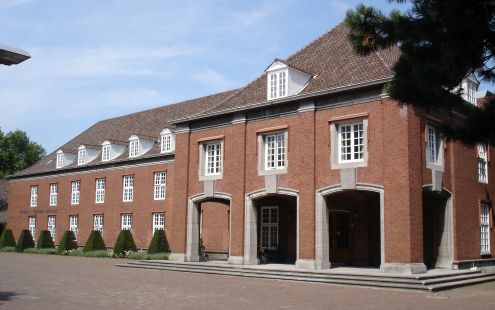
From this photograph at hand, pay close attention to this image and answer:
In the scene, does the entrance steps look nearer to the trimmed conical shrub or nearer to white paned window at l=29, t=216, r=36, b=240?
the trimmed conical shrub

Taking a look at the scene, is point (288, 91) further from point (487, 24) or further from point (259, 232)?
point (487, 24)

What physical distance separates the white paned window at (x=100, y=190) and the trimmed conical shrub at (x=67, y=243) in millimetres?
3163

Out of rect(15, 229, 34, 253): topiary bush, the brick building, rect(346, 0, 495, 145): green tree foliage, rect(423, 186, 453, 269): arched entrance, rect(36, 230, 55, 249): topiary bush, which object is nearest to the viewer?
rect(346, 0, 495, 145): green tree foliage

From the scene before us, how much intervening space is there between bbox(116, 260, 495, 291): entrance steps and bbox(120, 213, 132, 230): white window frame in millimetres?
13449

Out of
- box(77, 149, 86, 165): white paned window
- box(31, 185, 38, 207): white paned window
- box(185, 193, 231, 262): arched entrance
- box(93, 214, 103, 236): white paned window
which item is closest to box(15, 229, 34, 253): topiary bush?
box(31, 185, 38, 207): white paned window

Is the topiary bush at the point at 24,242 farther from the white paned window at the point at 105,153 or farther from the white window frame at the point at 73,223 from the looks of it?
the white paned window at the point at 105,153

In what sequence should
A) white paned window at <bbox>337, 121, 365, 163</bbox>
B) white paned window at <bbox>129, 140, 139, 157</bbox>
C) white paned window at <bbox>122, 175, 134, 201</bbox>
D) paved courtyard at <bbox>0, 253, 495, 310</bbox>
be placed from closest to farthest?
paved courtyard at <bbox>0, 253, 495, 310</bbox> < white paned window at <bbox>337, 121, 365, 163</bbox> < white paned window at <bbox>122, 175, 134, 201</bbox> < white paned window at <bbox>129, 140, 139, 157</bbox>

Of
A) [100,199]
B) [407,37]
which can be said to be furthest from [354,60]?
[100,199]

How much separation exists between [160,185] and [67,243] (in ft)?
26.6

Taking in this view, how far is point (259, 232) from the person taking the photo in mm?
27562

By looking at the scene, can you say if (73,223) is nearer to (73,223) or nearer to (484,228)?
(73,223)

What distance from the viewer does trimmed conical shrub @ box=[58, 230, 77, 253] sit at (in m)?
37.7

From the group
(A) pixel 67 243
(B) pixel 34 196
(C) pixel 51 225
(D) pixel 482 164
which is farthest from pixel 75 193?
(D) pixel 482 164

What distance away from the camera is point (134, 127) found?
43594 millimetres
